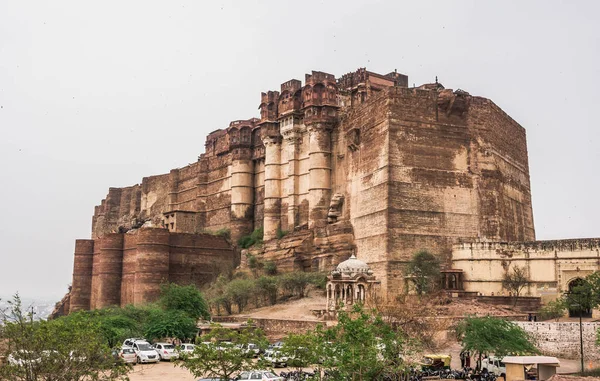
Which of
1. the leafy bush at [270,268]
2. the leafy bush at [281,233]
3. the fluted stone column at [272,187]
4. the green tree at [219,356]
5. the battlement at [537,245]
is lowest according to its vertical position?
the green tree at [219,356]

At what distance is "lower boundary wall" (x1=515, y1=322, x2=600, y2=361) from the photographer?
22.1 metres

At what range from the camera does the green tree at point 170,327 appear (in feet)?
84.0

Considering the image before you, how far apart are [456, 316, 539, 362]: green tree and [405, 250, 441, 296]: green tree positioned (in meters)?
11.8

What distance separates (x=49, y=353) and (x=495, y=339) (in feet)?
39.4

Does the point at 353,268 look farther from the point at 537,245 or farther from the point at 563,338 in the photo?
the point at 563,338

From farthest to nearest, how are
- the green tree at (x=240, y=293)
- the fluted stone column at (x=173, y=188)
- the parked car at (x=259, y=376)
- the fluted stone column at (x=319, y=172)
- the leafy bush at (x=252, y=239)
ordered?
the fluted stone column at (x=173, y=188) < the leafy bush at (x=252, y=239) < the fluted stone column at (x=319, y=172) < the green tree at (x=240, y=293) < the parked car at (x=259, y=376)

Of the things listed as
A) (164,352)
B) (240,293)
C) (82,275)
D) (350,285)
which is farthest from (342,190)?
(164,352)

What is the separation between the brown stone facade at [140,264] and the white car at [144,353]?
17652 millimetres

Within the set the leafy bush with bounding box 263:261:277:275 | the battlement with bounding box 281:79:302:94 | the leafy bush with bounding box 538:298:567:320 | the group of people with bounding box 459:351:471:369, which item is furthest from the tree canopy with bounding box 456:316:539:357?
the battlement with bounding box 281:79:302:94

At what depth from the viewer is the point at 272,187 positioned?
4438 centimetres

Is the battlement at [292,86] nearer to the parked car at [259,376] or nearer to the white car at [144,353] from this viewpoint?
the white car at [144,353]

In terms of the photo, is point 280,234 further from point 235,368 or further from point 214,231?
point 235,368

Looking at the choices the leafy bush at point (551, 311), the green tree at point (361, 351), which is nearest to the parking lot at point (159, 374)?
the green tree at point (361, 351)

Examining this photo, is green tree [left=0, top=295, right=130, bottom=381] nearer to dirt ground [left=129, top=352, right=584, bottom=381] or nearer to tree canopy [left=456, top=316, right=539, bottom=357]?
dirt ground [left=129, top=352, right=584, bottom=381]
